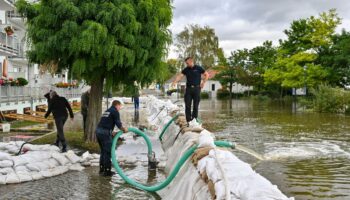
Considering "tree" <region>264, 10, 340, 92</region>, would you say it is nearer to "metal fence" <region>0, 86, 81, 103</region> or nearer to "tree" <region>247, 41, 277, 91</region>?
"tree" <region>247, 41, 277, 91</region>

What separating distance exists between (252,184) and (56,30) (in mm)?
9884

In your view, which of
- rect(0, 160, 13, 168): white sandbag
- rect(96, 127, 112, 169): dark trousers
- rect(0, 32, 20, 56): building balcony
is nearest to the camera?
rect(0, 160, 13, 168): white sandbag

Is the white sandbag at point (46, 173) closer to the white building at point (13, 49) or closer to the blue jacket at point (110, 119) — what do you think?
the blue jacket at point (110, 119)

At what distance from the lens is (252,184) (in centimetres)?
450

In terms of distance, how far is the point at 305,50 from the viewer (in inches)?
1984

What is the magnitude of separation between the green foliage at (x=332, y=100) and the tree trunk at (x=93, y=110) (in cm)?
2292

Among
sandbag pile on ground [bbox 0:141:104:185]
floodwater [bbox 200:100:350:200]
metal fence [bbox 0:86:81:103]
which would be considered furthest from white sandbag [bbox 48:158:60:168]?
metal fence [bbox 0:86:81:103]

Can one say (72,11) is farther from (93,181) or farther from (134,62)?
(93,181)

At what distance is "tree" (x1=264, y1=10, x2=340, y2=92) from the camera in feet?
155

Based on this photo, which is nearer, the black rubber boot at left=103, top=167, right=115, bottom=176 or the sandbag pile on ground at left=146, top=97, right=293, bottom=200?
the sandbag pile on ground at left=146, top=97, right=293, bottom=200

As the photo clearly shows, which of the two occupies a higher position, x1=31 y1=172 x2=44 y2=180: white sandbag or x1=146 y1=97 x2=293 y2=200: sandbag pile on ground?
x1=146 y1=97 x2=293 y2=200: sandbag pile on ground

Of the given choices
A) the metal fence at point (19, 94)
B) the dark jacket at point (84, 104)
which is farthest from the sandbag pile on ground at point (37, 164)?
the metal fence at point (19, 94)

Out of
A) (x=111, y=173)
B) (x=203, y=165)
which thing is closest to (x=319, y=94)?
(x=111, y=173)

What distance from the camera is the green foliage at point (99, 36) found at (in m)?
12.5
